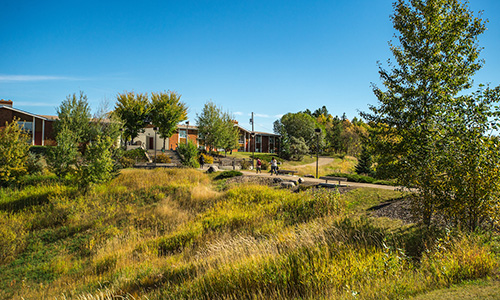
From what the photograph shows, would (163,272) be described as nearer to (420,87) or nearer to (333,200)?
(333,200)

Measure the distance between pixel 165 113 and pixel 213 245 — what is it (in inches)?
1306

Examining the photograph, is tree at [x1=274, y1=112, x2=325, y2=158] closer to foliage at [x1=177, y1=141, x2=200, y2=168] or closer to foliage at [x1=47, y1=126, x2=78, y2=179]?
foliage at [x1=177, y1=141, x2=200, y2=168]

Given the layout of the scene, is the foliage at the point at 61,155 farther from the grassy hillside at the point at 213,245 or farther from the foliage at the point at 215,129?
the foliage at the point at 215,129

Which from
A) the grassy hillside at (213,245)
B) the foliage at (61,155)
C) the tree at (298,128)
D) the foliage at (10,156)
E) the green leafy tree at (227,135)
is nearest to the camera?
the grassy hillside at (213,245)

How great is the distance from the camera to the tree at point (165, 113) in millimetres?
39469

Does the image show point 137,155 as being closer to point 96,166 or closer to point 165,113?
point 165,113

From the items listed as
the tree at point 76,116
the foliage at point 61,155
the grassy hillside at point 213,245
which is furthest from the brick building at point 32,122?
the grassy hillside at point 213,245

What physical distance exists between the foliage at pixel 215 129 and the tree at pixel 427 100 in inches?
1262

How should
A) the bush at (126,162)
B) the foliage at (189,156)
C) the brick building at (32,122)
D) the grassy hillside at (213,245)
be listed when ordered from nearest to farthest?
the grassy hillside at (213,245) → the bush at (126,162) → the foliage at (189,156) → the brick building at (32,122)

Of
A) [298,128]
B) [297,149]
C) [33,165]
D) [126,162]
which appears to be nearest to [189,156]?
[126,162]

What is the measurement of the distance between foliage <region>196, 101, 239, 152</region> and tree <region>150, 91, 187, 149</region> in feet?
12.2

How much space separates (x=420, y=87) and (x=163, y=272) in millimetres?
9935

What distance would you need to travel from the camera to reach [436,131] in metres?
7.49

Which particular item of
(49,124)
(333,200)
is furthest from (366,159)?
(49,124)
